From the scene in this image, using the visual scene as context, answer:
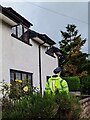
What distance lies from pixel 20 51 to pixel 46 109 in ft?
36.3

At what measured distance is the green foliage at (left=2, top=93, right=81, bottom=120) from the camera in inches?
249

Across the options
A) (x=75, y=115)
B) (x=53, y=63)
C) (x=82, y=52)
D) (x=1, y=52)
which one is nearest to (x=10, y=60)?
(x=1, y=52)

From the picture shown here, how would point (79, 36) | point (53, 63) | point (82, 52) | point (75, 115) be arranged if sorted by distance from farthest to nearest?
point (79, 36)
point (82, 52)
point (53, 63)
point (75, 115)

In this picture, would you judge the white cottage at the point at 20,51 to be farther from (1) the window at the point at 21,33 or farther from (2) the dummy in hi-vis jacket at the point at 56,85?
(2) the dummy in hi-vis jacket at the point at 56,85

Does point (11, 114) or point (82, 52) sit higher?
point (82, 52)

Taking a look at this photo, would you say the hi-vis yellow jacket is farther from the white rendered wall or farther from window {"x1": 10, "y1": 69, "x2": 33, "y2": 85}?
window {"x1": 10, "y1": 69, "x2": 33, "y2": 85}

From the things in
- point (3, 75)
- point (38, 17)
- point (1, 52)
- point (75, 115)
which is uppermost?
point (38, 17)

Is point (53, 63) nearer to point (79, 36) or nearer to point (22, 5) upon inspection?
point (22, 5)

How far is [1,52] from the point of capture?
1408cm

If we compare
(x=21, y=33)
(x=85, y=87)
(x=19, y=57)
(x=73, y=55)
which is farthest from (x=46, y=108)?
(x=73, y=55)

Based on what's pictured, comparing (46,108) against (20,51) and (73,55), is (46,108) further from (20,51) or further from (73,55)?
(73,55)

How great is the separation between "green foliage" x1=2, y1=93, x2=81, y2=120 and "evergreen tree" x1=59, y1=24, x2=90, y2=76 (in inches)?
1360

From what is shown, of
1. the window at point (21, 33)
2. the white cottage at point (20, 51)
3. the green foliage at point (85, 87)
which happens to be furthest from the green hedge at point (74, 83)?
the window at point (21, 33)

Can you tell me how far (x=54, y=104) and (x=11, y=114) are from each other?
3.01 ft
